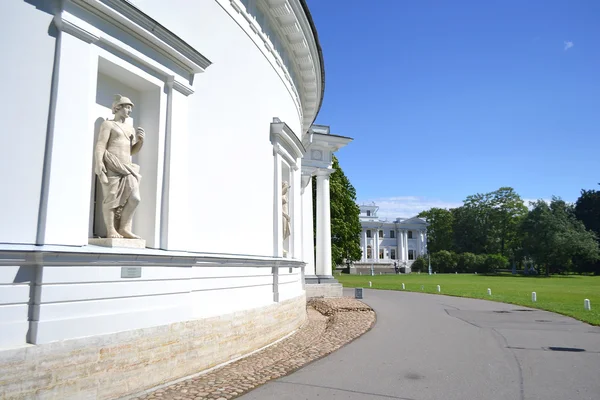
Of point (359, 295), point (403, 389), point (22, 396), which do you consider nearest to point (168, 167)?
point (22, 396)

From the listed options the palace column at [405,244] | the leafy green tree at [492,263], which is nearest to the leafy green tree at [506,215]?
the leafy green tree at [492,263]

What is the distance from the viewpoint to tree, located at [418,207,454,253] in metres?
95.9

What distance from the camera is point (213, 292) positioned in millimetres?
7859

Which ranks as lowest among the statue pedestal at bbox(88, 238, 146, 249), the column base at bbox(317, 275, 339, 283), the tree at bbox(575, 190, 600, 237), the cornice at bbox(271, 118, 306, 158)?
the column base at bbox(317, 275, 339, 283)

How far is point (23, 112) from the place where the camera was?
16.0 feet

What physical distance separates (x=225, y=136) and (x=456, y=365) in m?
5.90

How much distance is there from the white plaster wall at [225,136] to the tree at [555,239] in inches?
2565

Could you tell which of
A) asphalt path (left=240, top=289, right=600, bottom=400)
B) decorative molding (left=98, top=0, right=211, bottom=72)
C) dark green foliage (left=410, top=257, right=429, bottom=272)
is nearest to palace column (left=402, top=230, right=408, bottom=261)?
dark green foliage (left=410, top=257, right=429, bottom=272)

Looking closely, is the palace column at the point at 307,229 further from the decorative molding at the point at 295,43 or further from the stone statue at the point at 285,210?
the stone statue at the point at 285,210

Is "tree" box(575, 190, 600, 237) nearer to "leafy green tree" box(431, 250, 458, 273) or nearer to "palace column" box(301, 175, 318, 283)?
"leafy green tree" box(431, 250, 458, 273)

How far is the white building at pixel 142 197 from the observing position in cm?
477

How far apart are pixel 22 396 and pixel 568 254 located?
72588mm

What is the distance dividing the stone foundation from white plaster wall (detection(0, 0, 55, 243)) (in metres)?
1.26

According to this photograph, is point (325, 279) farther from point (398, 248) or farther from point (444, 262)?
point (398, 248)
